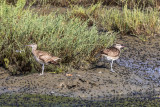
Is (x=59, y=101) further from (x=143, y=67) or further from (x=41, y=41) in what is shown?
(x=143, y=67)

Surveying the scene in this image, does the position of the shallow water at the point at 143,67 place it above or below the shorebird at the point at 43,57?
below

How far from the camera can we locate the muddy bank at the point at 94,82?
7.16m

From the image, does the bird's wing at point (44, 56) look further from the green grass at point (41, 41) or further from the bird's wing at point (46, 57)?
the green grass at point (41, 41)

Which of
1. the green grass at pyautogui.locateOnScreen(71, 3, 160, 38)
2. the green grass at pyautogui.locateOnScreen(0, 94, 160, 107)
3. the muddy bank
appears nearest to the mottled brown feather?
the muddy bank

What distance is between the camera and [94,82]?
299 inches

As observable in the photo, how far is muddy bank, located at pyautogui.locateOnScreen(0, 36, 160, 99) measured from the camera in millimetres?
7156

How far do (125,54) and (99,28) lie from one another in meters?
2.67

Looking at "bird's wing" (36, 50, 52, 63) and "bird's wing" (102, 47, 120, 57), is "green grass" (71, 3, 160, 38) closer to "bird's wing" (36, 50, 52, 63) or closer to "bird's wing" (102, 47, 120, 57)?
"bird's wing" (102, 47, 120, 57)

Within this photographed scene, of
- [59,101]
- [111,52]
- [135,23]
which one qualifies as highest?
[135,23]

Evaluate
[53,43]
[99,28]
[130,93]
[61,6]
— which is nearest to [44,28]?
[53,43]

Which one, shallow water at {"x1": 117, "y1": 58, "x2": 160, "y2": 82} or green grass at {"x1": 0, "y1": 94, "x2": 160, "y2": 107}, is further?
shallow water at {"x1": 117, "y1": 58, "x2": 160, "y2": 82}

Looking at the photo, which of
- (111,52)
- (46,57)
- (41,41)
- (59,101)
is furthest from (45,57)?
(111,52)

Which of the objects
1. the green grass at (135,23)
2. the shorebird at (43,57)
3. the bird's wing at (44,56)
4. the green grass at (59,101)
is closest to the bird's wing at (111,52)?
the shorebird at (43,57)

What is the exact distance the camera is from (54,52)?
28.1 ft
